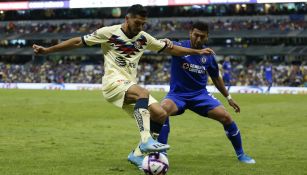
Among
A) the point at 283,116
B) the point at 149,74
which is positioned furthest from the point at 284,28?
the point at 283,116

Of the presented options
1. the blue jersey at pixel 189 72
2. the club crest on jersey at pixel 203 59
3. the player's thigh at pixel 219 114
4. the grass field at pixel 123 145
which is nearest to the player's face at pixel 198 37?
the blue jersey at pixel 189 72

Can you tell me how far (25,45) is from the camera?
7925cm

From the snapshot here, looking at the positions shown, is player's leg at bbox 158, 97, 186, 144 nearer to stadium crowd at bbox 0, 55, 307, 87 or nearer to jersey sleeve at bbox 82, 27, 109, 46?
jersey sleeve at bbox 82, 27, 109, 46

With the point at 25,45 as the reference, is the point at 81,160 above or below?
above

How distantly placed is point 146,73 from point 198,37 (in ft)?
159

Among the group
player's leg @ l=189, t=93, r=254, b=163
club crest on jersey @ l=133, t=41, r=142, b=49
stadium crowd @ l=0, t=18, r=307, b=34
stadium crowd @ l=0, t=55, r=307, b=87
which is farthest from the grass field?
stadium crowd @ l=0, t=18, r=307, b=34

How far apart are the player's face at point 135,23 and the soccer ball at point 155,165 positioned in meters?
2.03

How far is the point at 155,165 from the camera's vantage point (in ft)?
25.3

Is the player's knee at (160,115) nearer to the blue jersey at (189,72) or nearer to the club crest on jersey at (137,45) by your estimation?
the club crest on jersey at (137,45)

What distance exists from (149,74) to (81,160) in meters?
48.1

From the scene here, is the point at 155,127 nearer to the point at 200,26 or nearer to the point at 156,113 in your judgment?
the point at 156,113

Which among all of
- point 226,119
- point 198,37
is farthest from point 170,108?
point 198,37

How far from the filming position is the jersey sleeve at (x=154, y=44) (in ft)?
29.9

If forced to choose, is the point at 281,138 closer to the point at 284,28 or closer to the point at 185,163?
the point at 185,163
